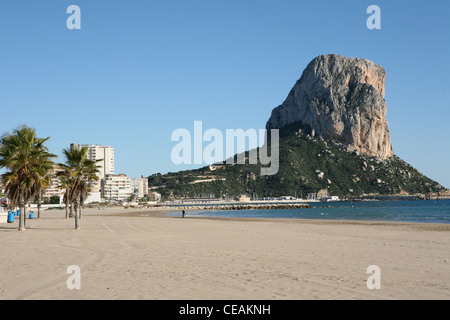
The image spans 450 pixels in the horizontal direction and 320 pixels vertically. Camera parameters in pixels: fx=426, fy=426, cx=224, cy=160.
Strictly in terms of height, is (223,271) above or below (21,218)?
below

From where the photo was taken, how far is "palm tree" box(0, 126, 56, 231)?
29.1 meters

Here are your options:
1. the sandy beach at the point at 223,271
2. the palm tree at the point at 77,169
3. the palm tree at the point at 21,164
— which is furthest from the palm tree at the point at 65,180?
the sandy beach at the point at 223,271

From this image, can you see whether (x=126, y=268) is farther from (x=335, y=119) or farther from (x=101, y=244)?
(x=335, y=119)

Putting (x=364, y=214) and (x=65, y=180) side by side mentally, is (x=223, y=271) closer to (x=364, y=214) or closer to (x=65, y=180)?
(x=65, y=180)

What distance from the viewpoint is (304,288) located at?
9914mm

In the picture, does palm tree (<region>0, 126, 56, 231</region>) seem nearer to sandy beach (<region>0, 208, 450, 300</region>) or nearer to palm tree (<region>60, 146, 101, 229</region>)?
palm tree (<region>60, 146, 101, 229</region>)

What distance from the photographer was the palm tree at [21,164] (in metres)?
29.1

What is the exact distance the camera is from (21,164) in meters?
29.3

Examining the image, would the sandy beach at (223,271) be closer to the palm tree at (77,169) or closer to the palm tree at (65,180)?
the palm tree at (77,169)

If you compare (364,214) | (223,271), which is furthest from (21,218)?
(364,214)

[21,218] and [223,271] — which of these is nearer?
[223,271]

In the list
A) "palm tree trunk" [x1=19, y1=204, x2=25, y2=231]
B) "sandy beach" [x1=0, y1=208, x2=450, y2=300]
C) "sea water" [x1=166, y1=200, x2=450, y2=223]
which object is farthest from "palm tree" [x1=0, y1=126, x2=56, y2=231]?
"sea water" [x1=166, y1=200, x2=450, y2=223]
